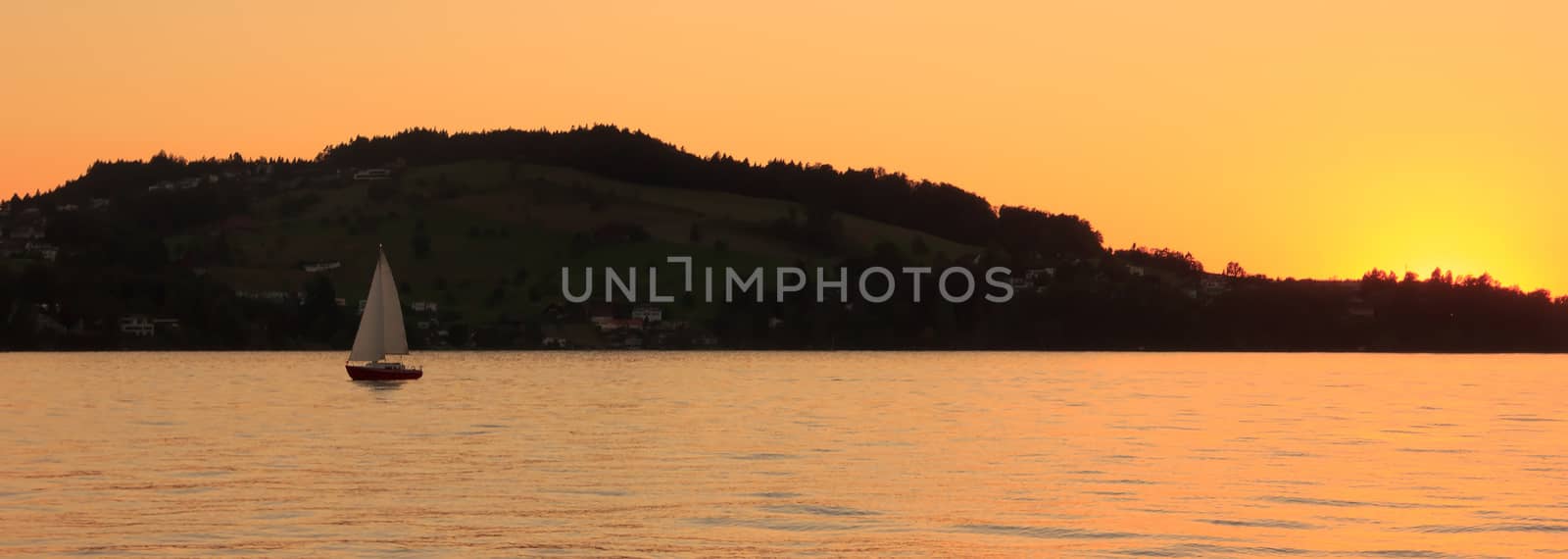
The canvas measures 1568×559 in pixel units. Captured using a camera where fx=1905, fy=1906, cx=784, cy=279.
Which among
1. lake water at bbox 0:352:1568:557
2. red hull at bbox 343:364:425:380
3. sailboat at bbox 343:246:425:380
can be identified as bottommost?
lake water at bbox 0:352:1568:557

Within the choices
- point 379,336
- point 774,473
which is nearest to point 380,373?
point 379,336

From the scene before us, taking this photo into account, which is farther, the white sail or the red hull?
the red hull

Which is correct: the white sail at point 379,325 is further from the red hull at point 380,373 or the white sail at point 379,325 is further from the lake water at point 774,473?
the lake water at point 774,473

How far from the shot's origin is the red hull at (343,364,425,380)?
123250 mm

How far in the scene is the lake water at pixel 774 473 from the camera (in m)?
40.0

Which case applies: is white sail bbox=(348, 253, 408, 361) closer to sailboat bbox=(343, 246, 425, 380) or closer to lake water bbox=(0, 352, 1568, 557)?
sailboat bbox=(343, 246, 425, 380)

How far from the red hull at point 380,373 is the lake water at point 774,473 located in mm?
9476

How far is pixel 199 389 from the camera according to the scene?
372 feet

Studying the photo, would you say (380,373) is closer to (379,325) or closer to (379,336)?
(379,336)

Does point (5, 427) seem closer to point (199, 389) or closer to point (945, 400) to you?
point (199, 389)

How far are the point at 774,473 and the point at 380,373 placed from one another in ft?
240

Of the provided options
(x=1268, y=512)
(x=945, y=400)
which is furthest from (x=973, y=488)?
(x=945, y=400)

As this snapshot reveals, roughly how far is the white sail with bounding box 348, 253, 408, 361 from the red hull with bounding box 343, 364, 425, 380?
76 cm

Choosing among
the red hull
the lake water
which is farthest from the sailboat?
the lake water
